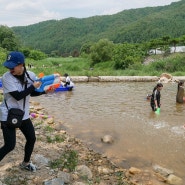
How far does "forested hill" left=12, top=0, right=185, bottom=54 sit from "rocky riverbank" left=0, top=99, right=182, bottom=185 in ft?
318

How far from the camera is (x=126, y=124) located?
9953 millimetres

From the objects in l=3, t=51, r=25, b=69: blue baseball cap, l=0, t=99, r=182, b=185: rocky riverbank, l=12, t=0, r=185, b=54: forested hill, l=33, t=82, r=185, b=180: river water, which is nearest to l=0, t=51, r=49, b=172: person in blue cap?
l=3, t=51, r=25, b=69: blue baseball cap

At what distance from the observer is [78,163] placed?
19.1 ft

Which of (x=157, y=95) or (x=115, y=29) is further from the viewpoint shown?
(x=115, y=29)

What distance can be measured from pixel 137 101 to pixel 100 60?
32163 mm

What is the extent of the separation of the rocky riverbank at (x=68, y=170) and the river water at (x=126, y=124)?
1.51 ft

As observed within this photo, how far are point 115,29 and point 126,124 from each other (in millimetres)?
141738

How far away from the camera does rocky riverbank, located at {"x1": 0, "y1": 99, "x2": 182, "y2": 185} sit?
4.64m

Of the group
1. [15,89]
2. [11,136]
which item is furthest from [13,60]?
[11,136]

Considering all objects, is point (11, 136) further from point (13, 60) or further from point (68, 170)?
point (68, 170)

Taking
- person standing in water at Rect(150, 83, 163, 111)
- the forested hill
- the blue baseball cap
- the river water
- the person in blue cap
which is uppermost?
the forested hill

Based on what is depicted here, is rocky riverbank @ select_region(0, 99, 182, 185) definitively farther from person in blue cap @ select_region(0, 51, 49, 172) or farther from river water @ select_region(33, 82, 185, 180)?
person in blue cap @ select_region(0, 51, 49, 172)

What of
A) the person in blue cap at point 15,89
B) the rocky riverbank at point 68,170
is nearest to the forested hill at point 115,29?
the rocky riverbank at point 68,170

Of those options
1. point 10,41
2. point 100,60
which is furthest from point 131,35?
point 100,60
